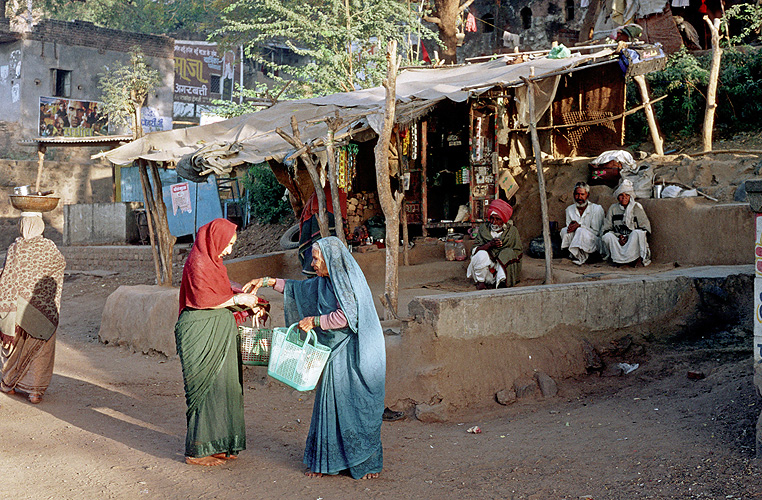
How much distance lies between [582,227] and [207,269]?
635 cm

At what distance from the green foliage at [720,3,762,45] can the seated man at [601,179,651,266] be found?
24.7 feet

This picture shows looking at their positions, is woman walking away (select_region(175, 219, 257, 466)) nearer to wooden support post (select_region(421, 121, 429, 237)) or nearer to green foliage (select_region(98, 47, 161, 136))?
wooden support post (select_region(421, 121, 429, 237))

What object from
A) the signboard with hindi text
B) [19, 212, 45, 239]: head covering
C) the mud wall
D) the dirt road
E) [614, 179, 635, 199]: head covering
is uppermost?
the signboard with hindi text

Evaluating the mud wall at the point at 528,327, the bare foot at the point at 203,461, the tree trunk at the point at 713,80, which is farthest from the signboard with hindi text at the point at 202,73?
the bare foot at the point at 203,461

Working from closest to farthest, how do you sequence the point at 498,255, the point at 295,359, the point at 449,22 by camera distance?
the point at 295,359 → the point at 498,255 → the point at 449,22

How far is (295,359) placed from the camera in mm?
4020

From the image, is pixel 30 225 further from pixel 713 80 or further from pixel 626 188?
pixel 713 80

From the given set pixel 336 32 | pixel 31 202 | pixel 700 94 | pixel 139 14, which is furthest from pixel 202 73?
pixel 31 202

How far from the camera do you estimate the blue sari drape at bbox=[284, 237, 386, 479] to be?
4047 millimetres

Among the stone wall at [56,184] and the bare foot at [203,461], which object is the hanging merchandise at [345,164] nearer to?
the bare foot at [203,461]

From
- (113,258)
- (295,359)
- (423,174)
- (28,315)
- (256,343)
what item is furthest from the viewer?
(113,258)

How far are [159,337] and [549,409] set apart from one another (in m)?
4.45

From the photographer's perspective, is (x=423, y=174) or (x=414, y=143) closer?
(x=423, y=174)

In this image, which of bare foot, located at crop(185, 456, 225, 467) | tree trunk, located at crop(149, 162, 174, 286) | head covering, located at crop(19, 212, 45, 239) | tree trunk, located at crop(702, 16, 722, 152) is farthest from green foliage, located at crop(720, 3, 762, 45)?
bare foot, located at crop(185, 456, 225, 467)
